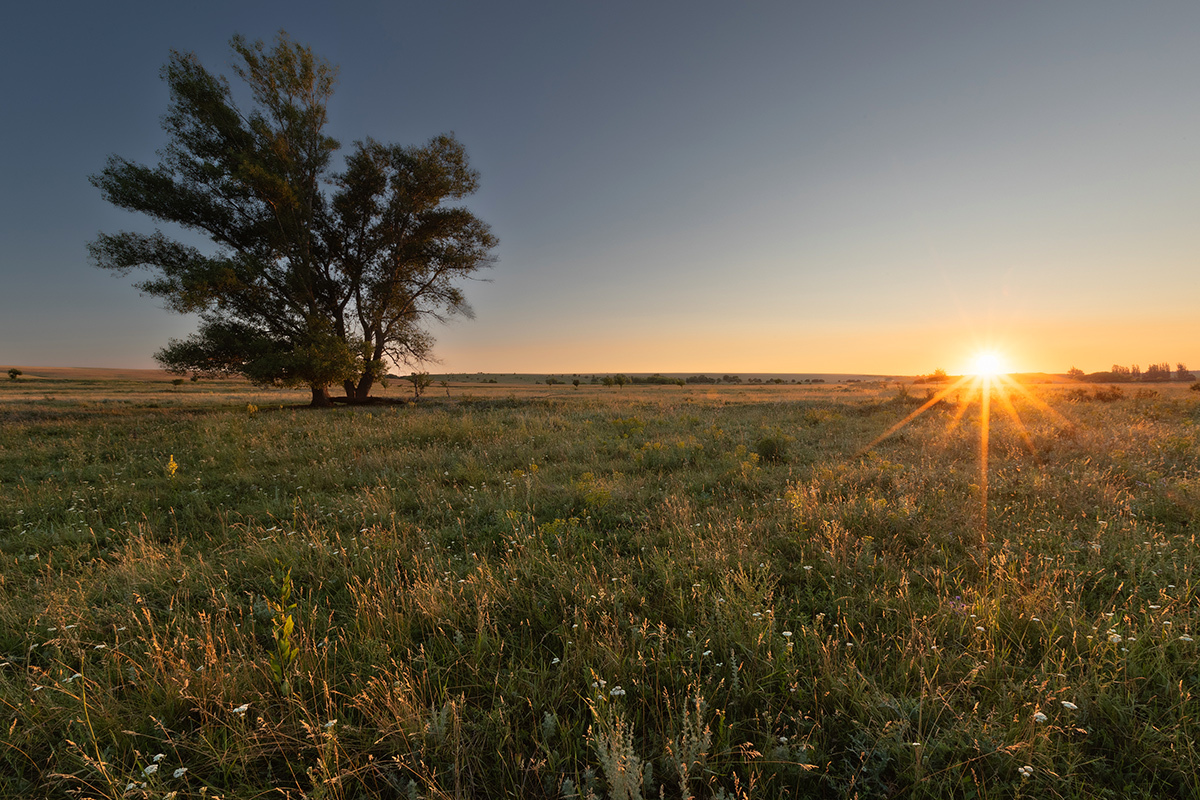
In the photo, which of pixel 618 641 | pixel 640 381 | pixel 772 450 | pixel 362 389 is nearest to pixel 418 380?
pixel 362 389

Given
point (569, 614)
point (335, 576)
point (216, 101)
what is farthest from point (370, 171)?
point (569, 614)

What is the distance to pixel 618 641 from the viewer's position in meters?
2.66

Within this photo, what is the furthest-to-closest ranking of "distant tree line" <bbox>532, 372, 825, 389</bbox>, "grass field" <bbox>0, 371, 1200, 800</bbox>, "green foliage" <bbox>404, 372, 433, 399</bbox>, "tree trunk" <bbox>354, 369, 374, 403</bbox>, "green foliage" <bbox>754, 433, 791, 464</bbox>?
"distant tree line" <bbox>532, 372, 825, 389</bbox> < "green foliage" <bbox>404, 372, 433, 399</bbox> < "tree trunk" <bbox>354, 369, 374, 403</bbox> < "green foliage" <bbox>754, 433, 791, 464</bbox> < "grass field" <bbox>0, 371, 1200, 800</bbox>

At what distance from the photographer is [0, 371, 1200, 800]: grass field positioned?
200 cm

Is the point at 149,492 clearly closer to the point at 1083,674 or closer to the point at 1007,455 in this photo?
the point at 1083,674

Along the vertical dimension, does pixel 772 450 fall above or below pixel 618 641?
above

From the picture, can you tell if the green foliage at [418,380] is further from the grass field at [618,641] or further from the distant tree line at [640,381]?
the distant tree line at [640,381]

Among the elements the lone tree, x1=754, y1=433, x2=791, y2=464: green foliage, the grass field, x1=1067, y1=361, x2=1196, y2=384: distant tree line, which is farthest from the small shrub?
x1=1067, y1=361, x2=1196, y2=384: distant tree line

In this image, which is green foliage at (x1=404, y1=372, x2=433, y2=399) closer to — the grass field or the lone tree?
the lone tree

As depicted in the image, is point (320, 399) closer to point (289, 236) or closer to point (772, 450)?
point (289, 236)

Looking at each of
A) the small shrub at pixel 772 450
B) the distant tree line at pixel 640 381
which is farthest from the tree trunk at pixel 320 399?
the distant tree line at pixel 640 381

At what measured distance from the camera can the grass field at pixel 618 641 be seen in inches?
78.8

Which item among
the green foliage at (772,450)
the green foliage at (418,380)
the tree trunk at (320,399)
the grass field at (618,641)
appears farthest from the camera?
the green foliage at (418,380)

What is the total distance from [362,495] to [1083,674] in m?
7.43
